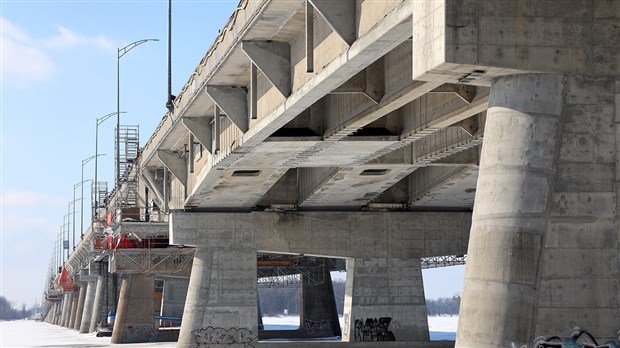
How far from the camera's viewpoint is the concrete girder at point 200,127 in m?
46.8

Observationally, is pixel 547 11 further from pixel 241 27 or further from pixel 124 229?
pixel 124 229

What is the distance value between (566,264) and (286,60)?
1575cm

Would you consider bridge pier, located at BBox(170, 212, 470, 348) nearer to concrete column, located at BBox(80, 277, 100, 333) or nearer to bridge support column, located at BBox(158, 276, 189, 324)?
bridge support column, located at BBox(158, 276, 189, 324)

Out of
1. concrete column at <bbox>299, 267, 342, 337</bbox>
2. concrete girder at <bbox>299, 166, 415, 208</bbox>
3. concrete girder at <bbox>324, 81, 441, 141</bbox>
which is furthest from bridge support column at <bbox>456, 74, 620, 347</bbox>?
concrete column at <bbox>299, 267, 342, 337</bbox>

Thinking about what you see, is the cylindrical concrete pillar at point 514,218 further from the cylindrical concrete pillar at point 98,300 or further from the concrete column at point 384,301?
the cylindrical concrete pillar at point 98,300

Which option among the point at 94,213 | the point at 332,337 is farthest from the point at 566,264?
the point at 94,213

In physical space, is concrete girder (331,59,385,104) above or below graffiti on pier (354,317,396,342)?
above

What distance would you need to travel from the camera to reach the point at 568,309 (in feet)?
62.7

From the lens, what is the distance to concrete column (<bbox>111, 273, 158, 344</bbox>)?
92938mm

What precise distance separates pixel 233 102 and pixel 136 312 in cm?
5630

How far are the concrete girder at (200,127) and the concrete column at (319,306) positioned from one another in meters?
57.7

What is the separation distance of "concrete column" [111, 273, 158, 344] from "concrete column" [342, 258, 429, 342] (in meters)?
34.6

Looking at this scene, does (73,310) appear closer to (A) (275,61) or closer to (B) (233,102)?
(B) (233,102)

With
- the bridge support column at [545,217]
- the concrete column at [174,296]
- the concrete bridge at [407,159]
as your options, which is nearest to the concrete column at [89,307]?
the concrete column at [174,296]
